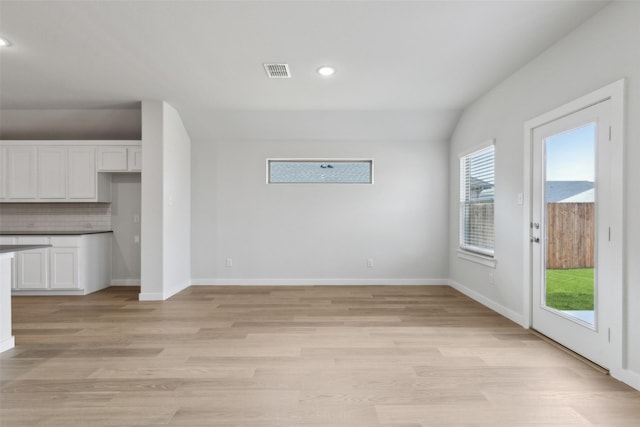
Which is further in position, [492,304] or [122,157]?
[122,157]

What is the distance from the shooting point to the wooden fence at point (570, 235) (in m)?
2.76

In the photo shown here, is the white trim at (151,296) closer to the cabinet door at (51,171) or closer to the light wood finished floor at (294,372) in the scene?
the light wood finished floor at (294,372)

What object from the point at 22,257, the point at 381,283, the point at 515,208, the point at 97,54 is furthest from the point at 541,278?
the point at 22,257

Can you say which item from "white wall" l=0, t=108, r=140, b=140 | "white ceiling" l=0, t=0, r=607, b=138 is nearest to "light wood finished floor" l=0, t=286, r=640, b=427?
"white ceiling" l=0, t=0, r=607, b=138

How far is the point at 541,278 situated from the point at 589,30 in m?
2.17

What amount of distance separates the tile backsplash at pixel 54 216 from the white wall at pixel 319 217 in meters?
1.54

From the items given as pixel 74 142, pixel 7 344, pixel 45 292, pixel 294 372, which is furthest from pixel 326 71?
pixel 45 292

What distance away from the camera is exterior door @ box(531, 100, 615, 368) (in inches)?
102

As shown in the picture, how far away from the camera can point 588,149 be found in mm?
2771

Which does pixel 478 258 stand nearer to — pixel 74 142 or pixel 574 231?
pixel 574 231

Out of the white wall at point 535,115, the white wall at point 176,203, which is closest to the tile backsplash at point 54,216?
the white wall at point 176,203

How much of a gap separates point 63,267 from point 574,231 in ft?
20.2

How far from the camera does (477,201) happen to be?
4.92 m

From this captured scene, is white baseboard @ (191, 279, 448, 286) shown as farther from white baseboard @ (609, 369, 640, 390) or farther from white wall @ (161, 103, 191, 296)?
white baseboard @ (609, 369, 640, 390)
